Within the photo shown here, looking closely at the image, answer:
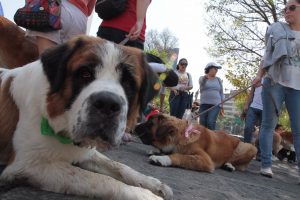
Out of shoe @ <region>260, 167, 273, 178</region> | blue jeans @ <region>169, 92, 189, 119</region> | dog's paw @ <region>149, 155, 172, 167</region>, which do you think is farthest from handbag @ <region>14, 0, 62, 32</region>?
blue jeans @ <region>169, 92, 189, 119</region>

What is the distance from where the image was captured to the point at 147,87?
9.65 ft

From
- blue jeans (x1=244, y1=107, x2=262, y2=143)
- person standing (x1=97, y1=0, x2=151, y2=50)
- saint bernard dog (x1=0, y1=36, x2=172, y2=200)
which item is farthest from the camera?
blue jeans (x1=244, y1=107, x2=262, y2=143)

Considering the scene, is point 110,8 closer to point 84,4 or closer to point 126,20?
point 126,20

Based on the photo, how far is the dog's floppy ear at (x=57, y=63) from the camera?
8.43 feet

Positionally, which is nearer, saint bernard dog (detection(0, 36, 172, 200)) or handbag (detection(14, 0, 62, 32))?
saint bernard dog (detection(0, 36, 172, 200))

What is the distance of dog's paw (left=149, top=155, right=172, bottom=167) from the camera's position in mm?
5434

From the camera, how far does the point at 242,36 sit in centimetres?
2541

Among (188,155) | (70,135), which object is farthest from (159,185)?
(188,155)

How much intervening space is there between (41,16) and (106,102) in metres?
1.88

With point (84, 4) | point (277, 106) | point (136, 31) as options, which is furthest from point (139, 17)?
point (277, 106)

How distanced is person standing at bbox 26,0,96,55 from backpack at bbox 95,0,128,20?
52cm

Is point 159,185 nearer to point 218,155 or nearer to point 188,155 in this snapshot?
point 188,155

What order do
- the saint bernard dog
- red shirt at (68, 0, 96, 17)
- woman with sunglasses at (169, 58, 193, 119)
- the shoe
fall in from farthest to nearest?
woman with sunglasses at (169, 58, 193, 119)
the shoe
red shirt at (68, 0, 96, 17)
the saint bernard dog

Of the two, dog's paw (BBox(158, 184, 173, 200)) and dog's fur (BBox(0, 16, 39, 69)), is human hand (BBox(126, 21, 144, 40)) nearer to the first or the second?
dog's fur (BBox(0, 16, 39, 69))
